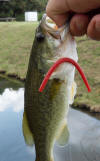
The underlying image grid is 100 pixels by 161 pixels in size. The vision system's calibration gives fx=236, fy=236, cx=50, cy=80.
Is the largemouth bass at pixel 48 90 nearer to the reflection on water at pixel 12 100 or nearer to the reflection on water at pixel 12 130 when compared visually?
the reflection on water at pixel 12 130

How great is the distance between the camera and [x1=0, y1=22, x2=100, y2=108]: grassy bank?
5201mm

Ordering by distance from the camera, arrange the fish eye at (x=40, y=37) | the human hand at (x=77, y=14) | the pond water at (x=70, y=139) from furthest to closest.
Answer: the pond water at (x=70, y=139) < the fish eye at (x=40, y=37) < the human hand at (x=77, y=14)

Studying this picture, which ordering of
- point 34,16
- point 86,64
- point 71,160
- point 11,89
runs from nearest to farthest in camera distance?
point 71,160 < point 11,89 < point 86,64 < point 34,16

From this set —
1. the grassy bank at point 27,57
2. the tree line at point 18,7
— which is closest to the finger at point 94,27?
the grassy bank at point 27,57

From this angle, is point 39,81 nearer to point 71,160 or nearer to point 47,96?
point 47,96

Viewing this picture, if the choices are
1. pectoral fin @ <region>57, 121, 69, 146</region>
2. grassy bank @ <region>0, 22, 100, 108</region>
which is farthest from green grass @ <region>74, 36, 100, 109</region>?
pectoral fin @ <region>57, 121, 69, 146</region>

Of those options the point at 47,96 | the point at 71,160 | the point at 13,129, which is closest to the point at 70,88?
the point at 47,96

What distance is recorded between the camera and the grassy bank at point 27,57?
5201 millimetres

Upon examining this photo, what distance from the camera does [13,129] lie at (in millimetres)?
3979

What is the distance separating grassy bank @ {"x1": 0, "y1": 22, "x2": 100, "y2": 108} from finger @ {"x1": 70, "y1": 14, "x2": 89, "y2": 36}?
3.59 meters

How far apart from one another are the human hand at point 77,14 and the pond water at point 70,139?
254 centimetres

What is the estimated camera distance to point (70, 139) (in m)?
3.74

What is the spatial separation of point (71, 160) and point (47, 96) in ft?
7.04

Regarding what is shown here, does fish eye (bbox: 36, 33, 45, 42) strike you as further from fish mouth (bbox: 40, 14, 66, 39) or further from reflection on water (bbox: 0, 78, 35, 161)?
reflection on water (bbox: 0, 78, 35, 161)
